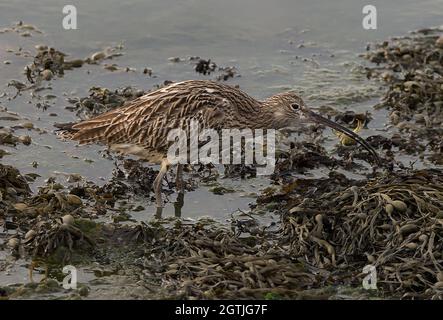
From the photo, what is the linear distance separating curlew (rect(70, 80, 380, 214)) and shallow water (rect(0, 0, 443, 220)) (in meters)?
0.89

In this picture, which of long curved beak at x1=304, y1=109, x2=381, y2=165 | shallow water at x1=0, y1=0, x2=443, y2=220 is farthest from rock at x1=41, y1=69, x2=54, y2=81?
long curved beak at x1=304, y1=109, x2=381, y2=165

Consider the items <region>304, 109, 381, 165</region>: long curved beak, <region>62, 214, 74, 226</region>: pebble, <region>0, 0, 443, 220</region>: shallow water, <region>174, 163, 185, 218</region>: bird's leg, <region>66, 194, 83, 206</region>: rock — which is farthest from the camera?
<region>0, 0, 443, 220</region>: shallow water

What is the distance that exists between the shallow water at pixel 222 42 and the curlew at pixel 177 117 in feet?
2.91

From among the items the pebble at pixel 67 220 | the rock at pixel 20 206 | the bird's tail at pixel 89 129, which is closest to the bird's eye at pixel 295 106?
the bird's tail at pixel 89 129

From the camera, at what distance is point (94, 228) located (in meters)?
8.62

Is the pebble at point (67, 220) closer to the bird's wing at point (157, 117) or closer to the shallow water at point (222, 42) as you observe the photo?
the bird's wing at point (157, 117)

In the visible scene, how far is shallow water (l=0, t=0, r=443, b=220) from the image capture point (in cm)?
1205

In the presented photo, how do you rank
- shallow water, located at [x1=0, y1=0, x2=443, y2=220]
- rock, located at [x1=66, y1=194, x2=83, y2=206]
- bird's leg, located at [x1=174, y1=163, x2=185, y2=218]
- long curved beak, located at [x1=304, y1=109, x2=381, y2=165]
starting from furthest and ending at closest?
shallow water, located at [x1=0, y1=0, x2=443, y2=220], long curved beak, located at [x1=304, y1=109, x2=381, y2=165], bird's leg, located at [x1=174, y1=163, x2=185, y2=218], rock, located at [x1=66, y1=194, x2=83, y2=206]

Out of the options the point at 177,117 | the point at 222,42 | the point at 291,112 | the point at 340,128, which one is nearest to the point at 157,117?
the point at 177,117

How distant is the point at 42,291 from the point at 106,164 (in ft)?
8.99

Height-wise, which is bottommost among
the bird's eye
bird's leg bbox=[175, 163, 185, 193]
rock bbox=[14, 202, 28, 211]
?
rock bbox=[14, 202, 28, 211]

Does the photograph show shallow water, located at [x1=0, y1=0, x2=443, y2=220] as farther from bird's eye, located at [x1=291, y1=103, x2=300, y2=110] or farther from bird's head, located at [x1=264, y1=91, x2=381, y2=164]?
bird's eye, located at [x1=291, y1=103, x2=300, y2=110]

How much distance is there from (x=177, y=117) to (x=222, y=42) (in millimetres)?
4127
